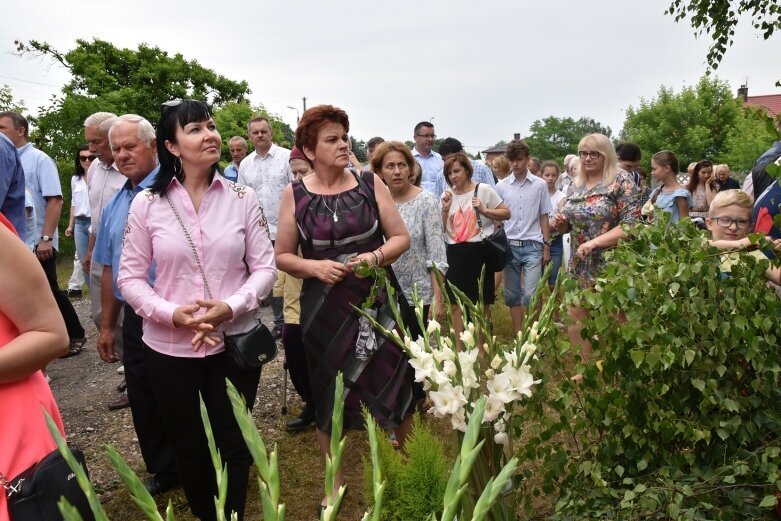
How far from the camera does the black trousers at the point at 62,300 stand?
6.08 m

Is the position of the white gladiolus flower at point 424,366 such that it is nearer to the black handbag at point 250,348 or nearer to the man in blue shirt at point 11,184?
the black handbag at point 250,348

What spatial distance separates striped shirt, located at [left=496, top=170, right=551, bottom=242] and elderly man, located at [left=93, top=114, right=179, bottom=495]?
4.11m

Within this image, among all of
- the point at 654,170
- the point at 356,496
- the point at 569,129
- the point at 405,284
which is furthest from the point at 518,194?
the point at 569,129

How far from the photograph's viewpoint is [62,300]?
21.0 feet

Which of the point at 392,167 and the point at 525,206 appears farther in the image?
the point at 525,206

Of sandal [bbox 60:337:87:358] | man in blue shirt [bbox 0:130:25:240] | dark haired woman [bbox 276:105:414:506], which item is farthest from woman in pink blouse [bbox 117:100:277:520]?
sandal [bbox 60:337:87:358]

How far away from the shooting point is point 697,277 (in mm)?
2223

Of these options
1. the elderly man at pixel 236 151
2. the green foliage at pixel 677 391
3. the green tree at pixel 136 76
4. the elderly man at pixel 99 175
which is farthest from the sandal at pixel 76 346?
the green tree at pixel 136 76

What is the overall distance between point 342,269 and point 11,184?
8.34 feet

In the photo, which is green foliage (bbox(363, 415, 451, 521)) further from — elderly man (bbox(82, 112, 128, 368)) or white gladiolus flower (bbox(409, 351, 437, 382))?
elderly man (bbox(82, 112, 128, 368))

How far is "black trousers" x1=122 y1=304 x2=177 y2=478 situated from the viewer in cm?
372

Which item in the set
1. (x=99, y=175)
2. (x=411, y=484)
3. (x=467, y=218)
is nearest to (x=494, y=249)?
(x=467, y=218)

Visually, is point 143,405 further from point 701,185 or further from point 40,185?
point 701,185

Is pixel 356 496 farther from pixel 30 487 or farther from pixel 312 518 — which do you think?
pixel 30 487
